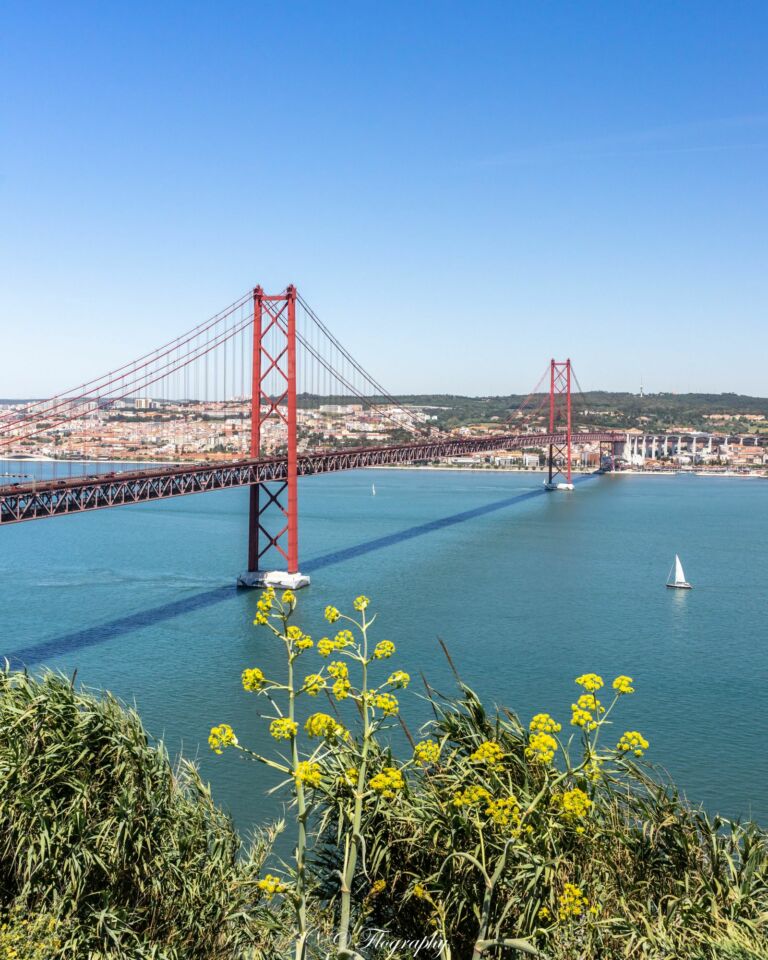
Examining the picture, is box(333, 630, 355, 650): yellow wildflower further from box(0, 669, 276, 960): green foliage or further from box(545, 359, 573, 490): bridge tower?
box(545, 359, 573, 490): bridge tower

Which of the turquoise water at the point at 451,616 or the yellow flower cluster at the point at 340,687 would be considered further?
the turquoise water at the point at 451,616

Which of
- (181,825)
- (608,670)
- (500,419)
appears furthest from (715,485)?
(181,825)

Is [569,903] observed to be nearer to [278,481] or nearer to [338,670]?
[338,670]

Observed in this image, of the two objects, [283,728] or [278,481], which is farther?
[278,481]

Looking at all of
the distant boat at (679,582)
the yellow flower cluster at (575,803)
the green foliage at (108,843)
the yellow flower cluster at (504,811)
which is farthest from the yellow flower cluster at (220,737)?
the distant boat at (679,582)

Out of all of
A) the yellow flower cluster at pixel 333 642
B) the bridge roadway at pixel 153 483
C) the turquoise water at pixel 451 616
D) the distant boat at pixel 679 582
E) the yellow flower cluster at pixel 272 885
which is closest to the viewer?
the yellow flower cluster at pixel 272 885

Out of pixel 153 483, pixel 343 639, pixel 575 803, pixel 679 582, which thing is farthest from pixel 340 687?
pixel 679 582

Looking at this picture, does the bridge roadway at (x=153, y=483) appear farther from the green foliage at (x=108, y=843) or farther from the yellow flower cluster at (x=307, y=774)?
the yellow flower cluster at (x=307, y=774)
